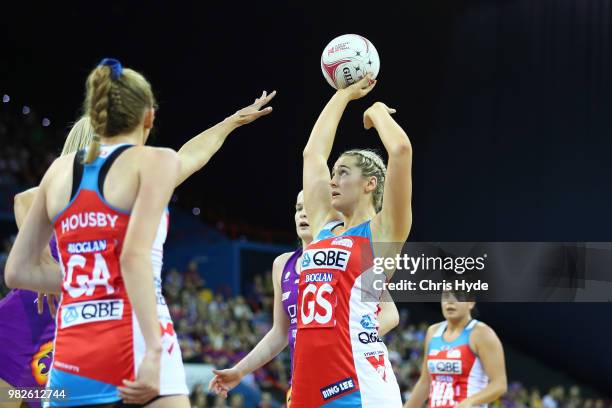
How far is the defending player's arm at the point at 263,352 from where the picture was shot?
4508 millimetres

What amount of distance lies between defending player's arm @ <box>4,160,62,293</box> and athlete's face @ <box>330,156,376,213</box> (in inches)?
57.8

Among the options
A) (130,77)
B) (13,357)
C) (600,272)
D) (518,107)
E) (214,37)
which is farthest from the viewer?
(518,107)

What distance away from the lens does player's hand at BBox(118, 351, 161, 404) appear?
2777mm

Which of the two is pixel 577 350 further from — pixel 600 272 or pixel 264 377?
pixel 264 377

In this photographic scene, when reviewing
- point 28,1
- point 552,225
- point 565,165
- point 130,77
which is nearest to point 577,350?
point 552,225

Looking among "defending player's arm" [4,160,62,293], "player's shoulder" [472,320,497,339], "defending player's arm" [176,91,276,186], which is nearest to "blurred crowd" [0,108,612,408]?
"player's shoulder" [472,320,497,339]

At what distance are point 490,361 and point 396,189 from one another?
3732mm

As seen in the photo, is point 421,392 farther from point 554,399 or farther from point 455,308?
point 554,399

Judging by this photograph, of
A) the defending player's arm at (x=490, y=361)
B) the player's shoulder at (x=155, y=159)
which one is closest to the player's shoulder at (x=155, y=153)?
the player's shoulder at (x=155, y=159)

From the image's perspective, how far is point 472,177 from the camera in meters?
22.7

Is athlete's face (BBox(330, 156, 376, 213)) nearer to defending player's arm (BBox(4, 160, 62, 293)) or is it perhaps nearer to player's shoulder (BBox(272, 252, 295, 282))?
player's shoulder (BBox(272, 252, 295, 282))

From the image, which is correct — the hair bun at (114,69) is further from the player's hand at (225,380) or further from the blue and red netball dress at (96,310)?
the player's hand at (225,380)

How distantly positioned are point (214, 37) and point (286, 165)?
13.4 feet

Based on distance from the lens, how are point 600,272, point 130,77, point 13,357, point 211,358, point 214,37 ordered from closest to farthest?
point 130,77, point 13,357, point 211,358, point 600,272, point 214,37
